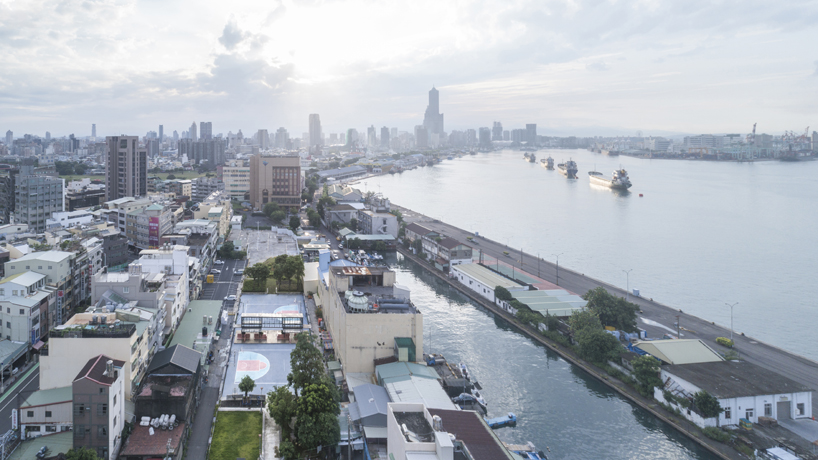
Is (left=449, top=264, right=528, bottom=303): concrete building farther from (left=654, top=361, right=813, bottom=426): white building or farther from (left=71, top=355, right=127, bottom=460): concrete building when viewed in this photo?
(left=71, top=355, right=127, bottom=460): concrete building

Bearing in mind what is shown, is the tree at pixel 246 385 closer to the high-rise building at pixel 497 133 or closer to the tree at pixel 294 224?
the tree at pixel 294 224

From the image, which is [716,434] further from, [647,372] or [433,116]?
[433,116]

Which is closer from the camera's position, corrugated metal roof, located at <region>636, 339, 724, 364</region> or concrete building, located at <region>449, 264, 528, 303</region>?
corrugated metal roof, located at <region>636, 339, 724, 364</region>

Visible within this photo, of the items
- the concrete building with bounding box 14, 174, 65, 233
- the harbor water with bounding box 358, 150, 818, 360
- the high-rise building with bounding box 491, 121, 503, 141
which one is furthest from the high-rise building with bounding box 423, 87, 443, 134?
the concrete building with bounding box 14, 174, 65, 233

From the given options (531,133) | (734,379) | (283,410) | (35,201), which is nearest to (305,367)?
(283,410)

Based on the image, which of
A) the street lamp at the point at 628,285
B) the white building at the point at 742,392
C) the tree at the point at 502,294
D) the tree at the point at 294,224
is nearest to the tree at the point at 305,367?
the white building at the point at 742,392

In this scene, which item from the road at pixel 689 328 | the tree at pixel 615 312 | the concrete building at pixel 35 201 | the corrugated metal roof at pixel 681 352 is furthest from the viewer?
the concrete building at pixel 35 201

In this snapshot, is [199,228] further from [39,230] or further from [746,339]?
[746,339]
